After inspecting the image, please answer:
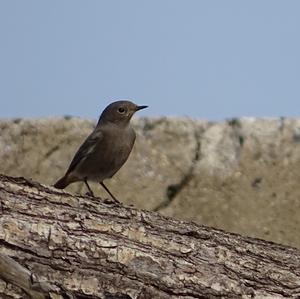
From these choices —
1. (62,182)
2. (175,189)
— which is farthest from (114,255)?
(175,189)

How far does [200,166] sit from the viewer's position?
8.79 metres

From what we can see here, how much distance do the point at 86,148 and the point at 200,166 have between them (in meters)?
1.05

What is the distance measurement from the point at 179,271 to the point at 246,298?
0.37 m

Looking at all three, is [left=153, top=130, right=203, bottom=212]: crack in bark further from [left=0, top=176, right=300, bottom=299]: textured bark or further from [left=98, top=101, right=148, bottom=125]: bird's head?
[left=0, top=176, right=300, bottom=299]: textured bark

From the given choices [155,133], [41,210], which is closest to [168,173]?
[155,133]

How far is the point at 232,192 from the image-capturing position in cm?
869

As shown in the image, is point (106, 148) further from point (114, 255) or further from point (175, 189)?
point (114, 255)

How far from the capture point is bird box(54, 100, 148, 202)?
8133 millimetres

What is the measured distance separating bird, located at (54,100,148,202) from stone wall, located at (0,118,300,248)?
0.58 m

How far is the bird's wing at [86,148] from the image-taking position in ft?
26.8

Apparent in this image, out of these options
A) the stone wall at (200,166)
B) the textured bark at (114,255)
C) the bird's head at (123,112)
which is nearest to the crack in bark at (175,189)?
the stone wall at (200,166)

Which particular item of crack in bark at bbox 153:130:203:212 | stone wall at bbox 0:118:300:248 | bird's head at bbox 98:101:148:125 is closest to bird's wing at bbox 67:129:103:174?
bird's head at bbox 98:101:148:125

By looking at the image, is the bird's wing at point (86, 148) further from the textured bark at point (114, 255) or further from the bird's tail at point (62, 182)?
the textured bark at point (114, 255)

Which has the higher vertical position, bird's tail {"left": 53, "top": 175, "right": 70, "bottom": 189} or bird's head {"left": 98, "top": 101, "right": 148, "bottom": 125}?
bird's head {"left": 98, "top": 101, "right": 148, "bottom": 125}
